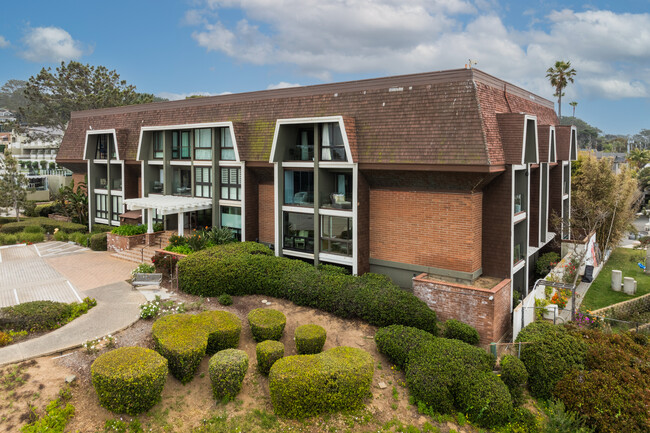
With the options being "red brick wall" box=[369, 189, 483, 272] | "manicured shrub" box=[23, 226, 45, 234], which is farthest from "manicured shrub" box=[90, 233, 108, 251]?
"red brick wall" box=[369, 189, 483, 272]

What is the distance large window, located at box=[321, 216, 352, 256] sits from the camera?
19734 mm

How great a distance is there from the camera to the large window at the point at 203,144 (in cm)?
2484

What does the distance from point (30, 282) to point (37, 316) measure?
23.1ft

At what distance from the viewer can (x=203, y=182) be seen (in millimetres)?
25516

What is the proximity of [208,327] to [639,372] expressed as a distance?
44.2 feet

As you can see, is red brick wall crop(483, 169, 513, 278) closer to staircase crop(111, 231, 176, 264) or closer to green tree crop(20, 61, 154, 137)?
staircase crop(111, 231, 176, 264)

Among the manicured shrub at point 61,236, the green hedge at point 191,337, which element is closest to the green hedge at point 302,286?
the green hedge at point 191,337

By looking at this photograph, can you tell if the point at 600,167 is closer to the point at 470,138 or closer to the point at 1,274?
the point at 470,138

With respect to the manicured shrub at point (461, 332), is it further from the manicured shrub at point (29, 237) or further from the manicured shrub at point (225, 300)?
the manicured shrub at point (29, 237)

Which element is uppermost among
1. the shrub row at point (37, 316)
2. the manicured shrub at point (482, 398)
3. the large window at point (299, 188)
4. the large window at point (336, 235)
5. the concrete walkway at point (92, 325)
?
the large window at point (299, 188)

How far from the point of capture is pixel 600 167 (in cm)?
2959

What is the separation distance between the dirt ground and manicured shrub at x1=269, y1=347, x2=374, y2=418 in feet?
1.01

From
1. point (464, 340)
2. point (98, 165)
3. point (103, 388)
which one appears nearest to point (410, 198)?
point (464, 340)

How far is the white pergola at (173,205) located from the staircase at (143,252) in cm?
89
